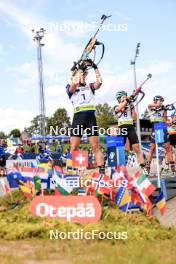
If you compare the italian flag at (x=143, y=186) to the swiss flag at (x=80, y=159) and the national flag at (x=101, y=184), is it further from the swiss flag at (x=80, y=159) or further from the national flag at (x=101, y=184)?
the swiss flag at (x=80, y=159)

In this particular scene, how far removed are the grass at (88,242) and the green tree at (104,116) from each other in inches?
2414

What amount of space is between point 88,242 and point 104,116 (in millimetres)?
71269

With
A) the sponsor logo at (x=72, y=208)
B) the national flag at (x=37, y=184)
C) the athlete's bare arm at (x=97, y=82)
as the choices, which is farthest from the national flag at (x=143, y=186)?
the athlete's bare arm at (x=97, y=82)

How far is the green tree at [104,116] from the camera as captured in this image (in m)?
72.9

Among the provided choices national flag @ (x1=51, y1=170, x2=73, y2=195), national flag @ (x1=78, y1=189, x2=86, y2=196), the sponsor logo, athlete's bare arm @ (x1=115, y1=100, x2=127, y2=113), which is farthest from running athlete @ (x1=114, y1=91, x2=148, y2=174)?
the sponsor logo

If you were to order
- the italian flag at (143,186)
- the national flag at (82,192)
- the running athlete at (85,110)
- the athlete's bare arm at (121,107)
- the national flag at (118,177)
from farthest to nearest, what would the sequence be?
the athlete's bare arm at (121,107) → the running athlete at (85,110) → the national flag at (82,192) → the national flag at (118,177) → the italian flag at (143,186)

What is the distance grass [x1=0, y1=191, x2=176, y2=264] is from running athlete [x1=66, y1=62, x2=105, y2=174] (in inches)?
76.2

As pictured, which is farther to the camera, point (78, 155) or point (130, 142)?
point (130, 142)

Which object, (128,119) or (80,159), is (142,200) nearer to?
(80,159)

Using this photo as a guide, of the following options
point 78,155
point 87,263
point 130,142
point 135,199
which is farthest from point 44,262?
point 130,142

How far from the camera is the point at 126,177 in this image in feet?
20.4

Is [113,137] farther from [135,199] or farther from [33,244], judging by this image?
[33,244]

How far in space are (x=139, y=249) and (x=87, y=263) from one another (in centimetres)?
62

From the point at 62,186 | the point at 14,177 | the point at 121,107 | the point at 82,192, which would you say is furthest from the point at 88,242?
the point at 121,107
